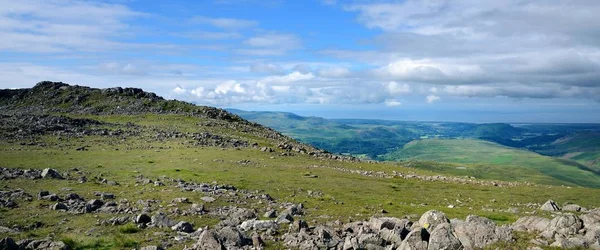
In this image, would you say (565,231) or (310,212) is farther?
(310,212)

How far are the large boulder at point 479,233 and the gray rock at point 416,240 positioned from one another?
6.31 feet

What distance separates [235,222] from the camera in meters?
26.1

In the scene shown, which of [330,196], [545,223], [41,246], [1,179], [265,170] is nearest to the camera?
[41,246]

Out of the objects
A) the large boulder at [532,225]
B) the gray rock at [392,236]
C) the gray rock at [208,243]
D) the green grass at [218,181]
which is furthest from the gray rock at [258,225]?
the large boulder at [532,225]

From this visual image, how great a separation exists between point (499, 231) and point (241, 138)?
6722 centimetres

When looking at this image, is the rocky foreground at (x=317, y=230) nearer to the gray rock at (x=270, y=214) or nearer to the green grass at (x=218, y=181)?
the gray rock at (x=270, y=214)

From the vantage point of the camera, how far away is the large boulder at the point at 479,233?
2022 cm

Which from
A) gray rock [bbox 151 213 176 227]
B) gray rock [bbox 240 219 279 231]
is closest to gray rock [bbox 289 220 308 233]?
gray rock [bbox 240 219 279 231]

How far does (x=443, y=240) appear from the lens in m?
20.0

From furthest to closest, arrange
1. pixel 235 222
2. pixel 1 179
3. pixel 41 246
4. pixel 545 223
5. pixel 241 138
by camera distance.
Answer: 1. pixel 241 138
2. pixel 1 179
3. pixel 235 222
4. pixel 545 223
5. pixel 41 246

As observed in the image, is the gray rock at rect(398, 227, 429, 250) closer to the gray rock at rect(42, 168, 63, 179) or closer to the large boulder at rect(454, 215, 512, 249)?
the large boulder at rect(454, 215, 512, 249)

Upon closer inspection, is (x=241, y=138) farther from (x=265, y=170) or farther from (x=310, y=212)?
(x=310, y=212)

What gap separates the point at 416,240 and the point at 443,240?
4.51 ft

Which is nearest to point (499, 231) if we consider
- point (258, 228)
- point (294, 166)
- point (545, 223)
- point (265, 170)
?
point (545, 223)
